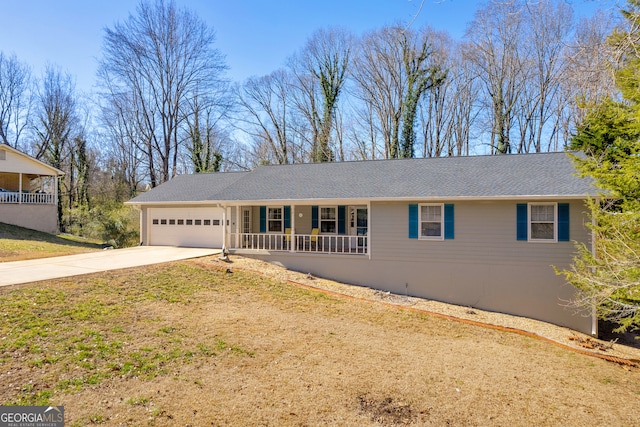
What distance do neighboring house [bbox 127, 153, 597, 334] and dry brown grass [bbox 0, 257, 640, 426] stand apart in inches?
103

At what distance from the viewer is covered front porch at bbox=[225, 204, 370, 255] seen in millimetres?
14828

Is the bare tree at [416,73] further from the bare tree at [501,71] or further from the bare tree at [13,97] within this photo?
the bare tree at [13,97]

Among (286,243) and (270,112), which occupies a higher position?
(270,112)

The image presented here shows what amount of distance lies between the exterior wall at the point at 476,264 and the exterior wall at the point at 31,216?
20.6 meters

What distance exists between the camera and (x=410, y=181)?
43.5ft

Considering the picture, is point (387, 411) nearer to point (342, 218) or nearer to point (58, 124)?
point (342, 218)

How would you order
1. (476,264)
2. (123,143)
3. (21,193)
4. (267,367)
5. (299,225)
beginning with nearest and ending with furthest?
(267,367)
(476,264)
(299,225)
(21,193)
(123,143)

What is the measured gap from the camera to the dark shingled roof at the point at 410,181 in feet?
37.4

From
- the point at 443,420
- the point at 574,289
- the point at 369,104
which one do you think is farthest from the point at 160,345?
the point at 369,104

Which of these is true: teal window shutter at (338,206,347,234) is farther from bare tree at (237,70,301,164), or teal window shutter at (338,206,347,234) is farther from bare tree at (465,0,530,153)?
A: bare tree at (237,70,301,164)

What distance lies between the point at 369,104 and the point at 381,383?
26325 millimetres

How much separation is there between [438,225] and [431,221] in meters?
0.26

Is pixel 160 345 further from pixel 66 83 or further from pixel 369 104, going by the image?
pixel 66 83

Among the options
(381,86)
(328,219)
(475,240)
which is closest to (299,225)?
(328,219)
